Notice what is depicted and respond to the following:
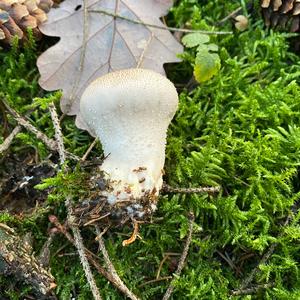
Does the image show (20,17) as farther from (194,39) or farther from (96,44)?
Result: (194,39)

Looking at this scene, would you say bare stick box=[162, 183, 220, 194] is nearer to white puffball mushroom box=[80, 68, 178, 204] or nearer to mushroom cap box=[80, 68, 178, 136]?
white puffball mushroom box=[80, 68, 178, 204]

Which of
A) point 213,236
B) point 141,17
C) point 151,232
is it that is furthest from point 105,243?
point 141,17

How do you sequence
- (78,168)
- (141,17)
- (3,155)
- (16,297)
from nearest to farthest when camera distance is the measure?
(16,297)
(78,168)
(3,155)
(141,17)

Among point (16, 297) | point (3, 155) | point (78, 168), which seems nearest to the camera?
point (16, 297)

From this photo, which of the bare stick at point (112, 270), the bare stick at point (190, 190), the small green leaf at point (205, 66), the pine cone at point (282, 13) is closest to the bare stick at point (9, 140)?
the bare stick at point (112, 270)

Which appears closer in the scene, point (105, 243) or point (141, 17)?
point (105, 243)

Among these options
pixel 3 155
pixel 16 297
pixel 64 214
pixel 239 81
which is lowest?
pixel 16 297

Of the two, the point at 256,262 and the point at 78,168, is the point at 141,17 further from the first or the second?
the point at 256,262

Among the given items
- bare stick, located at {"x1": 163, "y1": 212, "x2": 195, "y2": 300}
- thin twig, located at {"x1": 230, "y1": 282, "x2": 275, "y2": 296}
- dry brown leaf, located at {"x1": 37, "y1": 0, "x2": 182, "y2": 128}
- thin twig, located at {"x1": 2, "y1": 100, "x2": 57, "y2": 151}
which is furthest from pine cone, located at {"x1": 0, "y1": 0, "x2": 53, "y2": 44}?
thin twig, located at {"x1": 230, "y1": 282, "x2": 275, "y2": 296}
